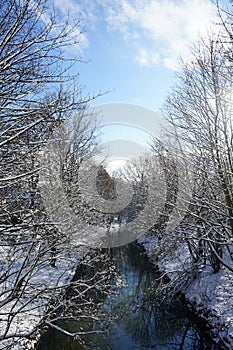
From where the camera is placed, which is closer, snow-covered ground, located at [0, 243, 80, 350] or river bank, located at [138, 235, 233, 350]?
snow-covered ground, located at [0, 243, 80, 350]

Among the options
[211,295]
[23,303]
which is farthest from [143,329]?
[23,303]

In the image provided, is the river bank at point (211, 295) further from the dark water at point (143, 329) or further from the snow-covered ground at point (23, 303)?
the snow-covered ground at point (23, 303)

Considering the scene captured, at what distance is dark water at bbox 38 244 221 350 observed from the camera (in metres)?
7.27

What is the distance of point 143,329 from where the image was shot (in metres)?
8.37

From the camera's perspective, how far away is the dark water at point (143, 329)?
7.27 meters

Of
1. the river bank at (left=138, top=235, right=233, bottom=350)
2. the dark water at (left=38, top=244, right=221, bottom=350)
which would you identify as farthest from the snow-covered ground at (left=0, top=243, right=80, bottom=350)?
the river bank at (left=138, top=235, right=233, bottom=350)

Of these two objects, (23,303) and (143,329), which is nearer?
(23,303)

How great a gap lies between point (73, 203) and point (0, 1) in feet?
30.1

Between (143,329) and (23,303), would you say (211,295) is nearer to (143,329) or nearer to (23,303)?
(143,329)

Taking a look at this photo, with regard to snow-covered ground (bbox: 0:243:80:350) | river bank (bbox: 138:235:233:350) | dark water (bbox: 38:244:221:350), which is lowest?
dark water (bbox: 38:244:221:350)

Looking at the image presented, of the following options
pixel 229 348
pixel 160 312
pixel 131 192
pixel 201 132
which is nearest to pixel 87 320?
pixel 160 312

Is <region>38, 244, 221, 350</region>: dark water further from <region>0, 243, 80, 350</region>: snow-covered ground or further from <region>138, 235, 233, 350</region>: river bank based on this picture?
<region>0, 243, 80, 350</region>: snow-covered ground

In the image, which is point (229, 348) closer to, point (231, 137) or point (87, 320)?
point (87, 320)

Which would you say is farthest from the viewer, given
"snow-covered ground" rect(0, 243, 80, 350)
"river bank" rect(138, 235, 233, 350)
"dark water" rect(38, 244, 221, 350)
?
"dark water" rect(38, 244, 221, 350)
